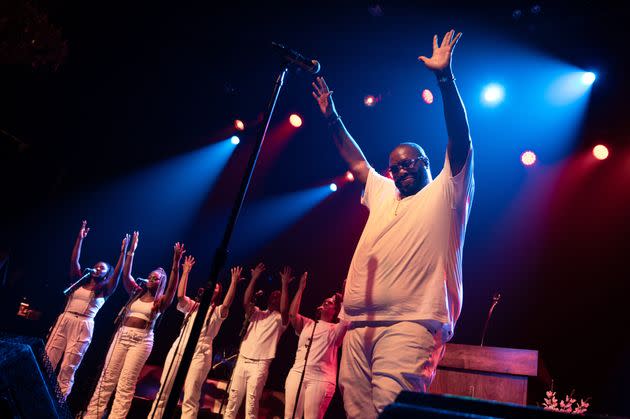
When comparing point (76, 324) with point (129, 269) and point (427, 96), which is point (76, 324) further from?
point (427, 96)

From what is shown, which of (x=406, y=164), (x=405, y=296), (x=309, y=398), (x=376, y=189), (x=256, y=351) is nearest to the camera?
(x=405, y=296)

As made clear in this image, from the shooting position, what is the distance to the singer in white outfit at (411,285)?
2490 mm

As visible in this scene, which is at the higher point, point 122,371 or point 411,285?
point 411,285

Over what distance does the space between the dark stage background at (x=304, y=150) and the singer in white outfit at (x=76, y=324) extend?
1.43m

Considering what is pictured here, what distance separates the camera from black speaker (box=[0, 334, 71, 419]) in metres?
1.84

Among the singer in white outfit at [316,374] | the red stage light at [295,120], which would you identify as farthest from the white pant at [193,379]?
the red stage light at [295,120]

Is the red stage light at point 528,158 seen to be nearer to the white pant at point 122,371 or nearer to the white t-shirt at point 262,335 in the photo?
the white t-shirt at point 262,335

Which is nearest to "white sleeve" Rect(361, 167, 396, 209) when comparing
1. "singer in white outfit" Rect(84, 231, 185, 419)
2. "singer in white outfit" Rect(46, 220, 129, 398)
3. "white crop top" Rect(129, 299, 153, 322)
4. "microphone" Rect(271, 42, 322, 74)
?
"microphone" Rect(271, 42, 322, 74)

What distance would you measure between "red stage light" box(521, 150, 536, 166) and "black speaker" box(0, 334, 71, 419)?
7.52 metres

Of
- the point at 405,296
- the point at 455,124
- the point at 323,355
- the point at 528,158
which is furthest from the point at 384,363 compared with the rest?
the point at 528,158

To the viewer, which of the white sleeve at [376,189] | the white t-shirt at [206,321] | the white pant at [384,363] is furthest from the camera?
the white t-shirt at [206,321]

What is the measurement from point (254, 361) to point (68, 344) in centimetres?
314

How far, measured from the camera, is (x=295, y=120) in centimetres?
917

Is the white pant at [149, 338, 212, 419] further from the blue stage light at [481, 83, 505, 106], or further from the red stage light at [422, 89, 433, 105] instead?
the blue stage light at [481, 83, 505, 106]
